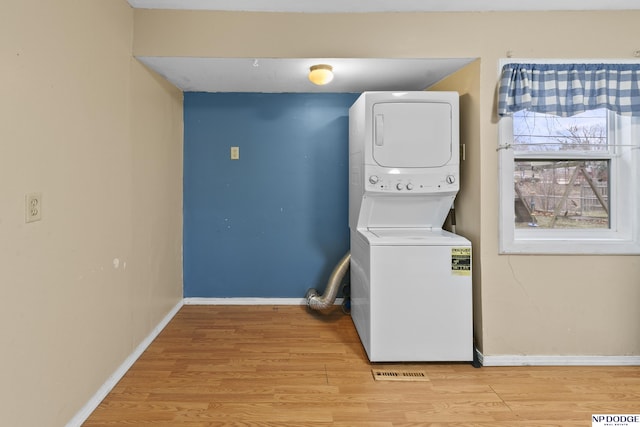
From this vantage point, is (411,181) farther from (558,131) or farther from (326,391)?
(326,391)

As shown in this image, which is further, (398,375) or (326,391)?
(398,375)

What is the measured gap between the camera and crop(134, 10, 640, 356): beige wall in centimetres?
214

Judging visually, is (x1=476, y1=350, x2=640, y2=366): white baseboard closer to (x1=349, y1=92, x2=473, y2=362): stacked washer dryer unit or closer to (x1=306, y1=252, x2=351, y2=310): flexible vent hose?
(x1=349, y1=92, x2=473, y2=362): stacked washer dryer unit

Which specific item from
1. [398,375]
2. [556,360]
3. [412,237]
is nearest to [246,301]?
[398,375]

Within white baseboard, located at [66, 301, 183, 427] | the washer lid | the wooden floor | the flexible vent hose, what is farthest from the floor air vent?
white baseboard, located at [66, 301, 183, 427]

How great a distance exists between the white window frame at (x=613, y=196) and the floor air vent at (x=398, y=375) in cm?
90

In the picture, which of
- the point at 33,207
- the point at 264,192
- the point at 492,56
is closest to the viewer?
the point at 33,207

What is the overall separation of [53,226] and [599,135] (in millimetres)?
3075

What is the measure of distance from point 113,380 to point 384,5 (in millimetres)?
2655

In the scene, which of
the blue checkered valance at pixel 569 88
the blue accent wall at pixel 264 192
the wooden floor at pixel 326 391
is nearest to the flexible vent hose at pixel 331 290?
the blue accent wall at pixel 264 192

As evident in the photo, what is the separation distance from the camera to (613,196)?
2230mm

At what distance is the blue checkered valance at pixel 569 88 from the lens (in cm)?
207

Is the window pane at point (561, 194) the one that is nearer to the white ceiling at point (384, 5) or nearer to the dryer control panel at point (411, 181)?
the dryer control panel at point (411, 181)

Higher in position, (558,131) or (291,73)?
(291,73)
